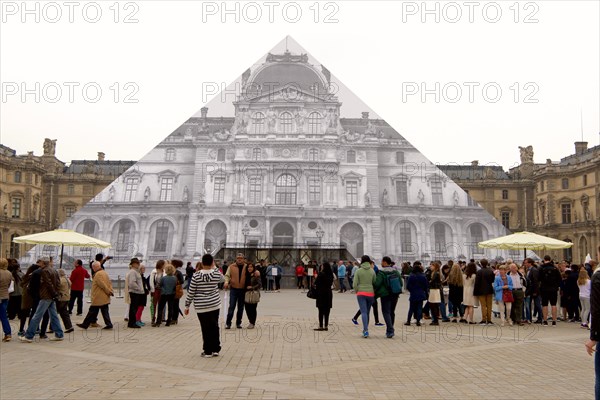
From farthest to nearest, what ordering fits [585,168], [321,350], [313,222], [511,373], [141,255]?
1. [585,168]
2. [313,222]
3. [141,255]
4. [321,350]
5. [511,373]

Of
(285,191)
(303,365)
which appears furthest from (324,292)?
(285,191)

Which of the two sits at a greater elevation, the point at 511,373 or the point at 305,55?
the point at 305,55

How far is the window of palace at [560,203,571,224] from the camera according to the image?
60531 mm

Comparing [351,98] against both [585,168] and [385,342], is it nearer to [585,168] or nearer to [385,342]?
[385,342]

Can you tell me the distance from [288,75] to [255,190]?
217 inches

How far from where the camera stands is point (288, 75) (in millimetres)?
26484

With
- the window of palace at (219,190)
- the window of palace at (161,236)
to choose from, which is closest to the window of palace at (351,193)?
the window of palace at (219,190)

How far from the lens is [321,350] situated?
866 cm

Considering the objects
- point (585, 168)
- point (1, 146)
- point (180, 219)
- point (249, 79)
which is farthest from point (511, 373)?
point (1, 146)

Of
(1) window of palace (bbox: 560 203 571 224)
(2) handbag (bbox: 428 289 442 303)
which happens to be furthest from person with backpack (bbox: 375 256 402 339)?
(1) window of palace (bbox: 560 203 571 224)

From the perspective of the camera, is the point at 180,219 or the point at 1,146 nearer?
the point at 180,219

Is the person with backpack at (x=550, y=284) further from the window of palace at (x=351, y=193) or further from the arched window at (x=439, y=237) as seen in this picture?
the window of palace at (x=351, y=193)

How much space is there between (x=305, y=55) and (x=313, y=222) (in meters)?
7.73

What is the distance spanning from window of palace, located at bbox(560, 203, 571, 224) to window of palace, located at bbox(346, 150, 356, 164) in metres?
43.2
